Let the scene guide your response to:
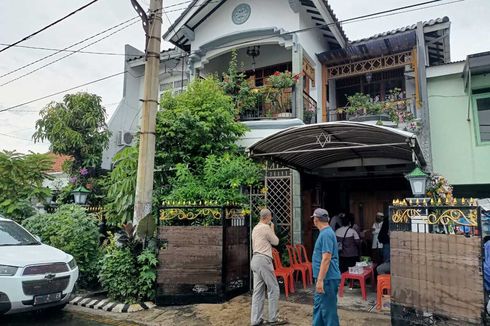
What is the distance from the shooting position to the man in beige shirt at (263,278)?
5484mm

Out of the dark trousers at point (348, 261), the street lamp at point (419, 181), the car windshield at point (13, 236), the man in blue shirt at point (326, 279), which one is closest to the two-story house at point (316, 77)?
the dark trousers at point (348, 261)

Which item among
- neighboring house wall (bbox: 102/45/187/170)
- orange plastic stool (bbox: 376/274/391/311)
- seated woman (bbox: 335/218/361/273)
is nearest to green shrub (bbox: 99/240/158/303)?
orange plastic stool (bbox: 376/274/391/311)

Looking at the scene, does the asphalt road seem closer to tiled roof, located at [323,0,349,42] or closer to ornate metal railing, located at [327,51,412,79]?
ornate metal railing, located at [327,51,412,79]

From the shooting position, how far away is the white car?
5426 mm

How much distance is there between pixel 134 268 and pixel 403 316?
15.3ft

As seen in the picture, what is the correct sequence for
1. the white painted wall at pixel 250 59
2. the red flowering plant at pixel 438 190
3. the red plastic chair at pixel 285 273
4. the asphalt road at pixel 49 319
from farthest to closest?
the white painted wall at pixel 250 59, the red plastic chair at pixel 285 273, the red flowering plant at pixel 438 190, the asphalt road at pixel 49 319

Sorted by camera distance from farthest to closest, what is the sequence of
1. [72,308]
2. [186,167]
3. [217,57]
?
[217,57]
[186,167]
[72,308]

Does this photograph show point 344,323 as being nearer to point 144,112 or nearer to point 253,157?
point 253,157

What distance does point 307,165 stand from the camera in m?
9.47

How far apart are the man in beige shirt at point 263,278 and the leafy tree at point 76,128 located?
8293 millimetres

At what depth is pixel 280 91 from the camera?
9547 millimetres

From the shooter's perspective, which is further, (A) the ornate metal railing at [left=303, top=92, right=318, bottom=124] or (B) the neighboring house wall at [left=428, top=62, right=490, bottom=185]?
(A) the ornate metal railing at [left=303, top=92, right=318, bottom=124]

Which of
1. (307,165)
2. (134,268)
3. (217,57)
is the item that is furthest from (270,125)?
(134,268)

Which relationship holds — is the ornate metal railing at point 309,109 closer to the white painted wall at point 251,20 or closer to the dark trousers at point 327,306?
the white painted wall at point 251,20
